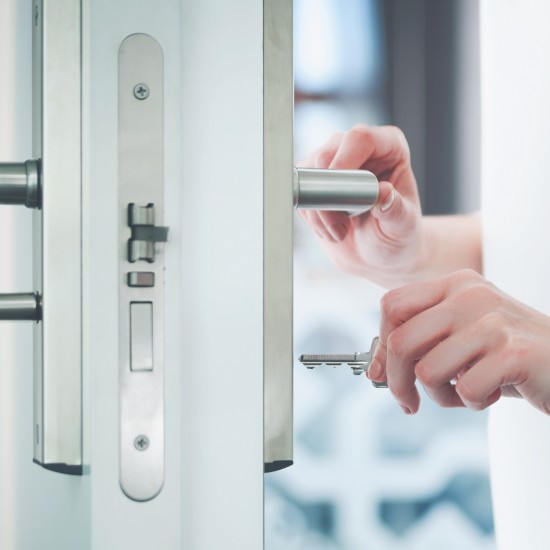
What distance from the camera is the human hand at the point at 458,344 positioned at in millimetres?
420

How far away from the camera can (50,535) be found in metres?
0.46

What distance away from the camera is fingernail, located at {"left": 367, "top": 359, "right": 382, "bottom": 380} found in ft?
1.49

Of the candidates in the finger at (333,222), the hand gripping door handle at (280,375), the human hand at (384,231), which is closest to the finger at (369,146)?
the human hand at (384,231)

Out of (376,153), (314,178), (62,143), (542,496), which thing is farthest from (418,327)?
(542,496)

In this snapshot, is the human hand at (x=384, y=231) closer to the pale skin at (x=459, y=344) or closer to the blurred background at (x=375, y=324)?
A: the blurred background at (x=375, y=324)

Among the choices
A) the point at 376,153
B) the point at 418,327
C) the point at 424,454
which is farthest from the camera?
the point at 424,454

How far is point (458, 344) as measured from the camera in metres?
0.42

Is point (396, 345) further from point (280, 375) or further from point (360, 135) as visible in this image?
point (360, 135)

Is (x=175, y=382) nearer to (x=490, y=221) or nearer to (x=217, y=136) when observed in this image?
(x=217, y=136)

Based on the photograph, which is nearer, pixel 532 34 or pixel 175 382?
pixel 175 382

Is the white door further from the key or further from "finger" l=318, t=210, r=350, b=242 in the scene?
"finger" l=318, t=210, r=350, b=242

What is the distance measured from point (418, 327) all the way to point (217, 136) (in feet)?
0.54

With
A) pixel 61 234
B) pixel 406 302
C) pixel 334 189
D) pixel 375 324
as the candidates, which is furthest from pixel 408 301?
pixel 375 324

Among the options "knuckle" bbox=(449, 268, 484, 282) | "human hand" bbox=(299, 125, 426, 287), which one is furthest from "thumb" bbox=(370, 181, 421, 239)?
"knuckle" bbox=(449, 268, 484, 282)
